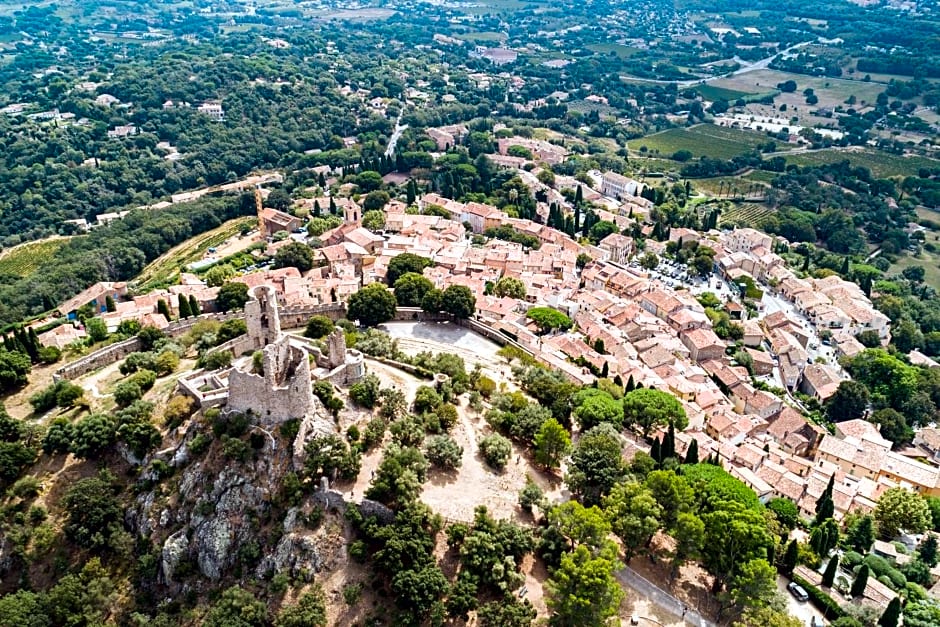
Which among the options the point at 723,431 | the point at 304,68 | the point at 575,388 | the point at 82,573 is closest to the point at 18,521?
the point at 82,573

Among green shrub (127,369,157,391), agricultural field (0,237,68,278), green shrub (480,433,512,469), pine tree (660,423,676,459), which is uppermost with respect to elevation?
green shrub (127,369,157,391)

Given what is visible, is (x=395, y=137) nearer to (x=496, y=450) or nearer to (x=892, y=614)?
(x=496, y=450)

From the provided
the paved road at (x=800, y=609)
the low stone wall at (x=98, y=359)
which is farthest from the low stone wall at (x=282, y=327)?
the paved road at (x=800, y=609)

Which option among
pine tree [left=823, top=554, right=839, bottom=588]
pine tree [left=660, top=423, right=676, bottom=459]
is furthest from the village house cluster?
pine tree [left=823, top=554, right=839, bottom=588]

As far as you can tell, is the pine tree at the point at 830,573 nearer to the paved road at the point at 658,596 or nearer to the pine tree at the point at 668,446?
the paved road at the point at 658,596

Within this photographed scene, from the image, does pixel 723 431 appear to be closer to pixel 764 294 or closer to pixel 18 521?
pixel 764 294

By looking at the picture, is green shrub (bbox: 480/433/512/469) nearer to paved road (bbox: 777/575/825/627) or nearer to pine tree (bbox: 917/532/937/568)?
paved road (bbox: 777/575/825/627)

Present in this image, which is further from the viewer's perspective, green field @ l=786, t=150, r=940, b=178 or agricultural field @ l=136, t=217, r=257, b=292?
green field @ l=786, t=150, r=940, b=178
